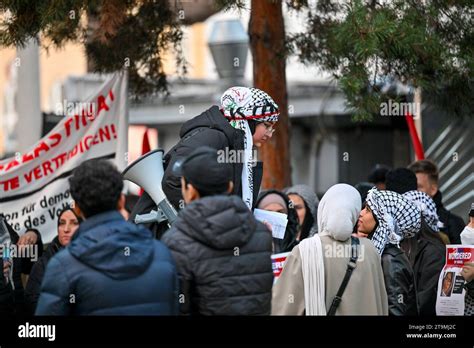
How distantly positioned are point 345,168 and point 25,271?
31.1 ft

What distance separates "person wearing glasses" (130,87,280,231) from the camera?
6.55 m

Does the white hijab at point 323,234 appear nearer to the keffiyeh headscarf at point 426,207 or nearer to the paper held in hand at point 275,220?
the paper held in hand at point 275,220

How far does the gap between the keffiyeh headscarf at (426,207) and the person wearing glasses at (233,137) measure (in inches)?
62.8

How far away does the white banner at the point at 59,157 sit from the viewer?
9805 millimetres

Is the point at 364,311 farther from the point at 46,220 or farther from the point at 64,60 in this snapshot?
the point at 64,60

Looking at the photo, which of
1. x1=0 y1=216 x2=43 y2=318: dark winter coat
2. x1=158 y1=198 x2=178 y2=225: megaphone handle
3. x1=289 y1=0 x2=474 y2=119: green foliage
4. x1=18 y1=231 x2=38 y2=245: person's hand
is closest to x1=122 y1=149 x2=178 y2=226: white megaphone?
x1=158 y1=198 x2=178 y2=225: megaphone handle

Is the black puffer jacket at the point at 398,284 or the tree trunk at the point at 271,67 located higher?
the tree trunk at the point at 271,67

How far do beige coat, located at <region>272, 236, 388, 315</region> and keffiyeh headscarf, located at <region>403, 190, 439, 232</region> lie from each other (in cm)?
188

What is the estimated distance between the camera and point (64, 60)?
3506 centimetres

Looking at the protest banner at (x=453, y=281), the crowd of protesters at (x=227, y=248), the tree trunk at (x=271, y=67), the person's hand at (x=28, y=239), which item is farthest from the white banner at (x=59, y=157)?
the protest banner at (x=453, y=281)

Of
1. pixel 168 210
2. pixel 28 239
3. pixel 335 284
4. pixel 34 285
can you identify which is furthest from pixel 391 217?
pixel 28 239

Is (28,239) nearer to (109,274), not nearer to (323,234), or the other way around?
(323,234)

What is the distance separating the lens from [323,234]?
629cm

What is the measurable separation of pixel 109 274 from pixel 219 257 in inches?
22.8
